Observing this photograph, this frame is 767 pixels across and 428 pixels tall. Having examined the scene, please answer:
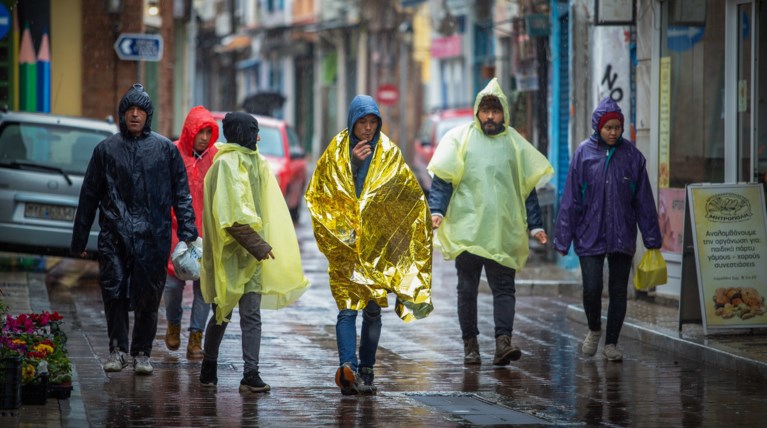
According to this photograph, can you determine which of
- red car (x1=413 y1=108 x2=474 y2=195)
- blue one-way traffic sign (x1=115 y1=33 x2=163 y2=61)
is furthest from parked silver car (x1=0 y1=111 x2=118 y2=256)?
red car (x1=413 y1=108 x2=474 y2=195)

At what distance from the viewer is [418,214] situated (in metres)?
9.62

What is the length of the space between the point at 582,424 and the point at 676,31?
7.32 metres

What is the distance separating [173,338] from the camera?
37.4 ft

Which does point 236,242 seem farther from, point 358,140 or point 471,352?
point 471,352

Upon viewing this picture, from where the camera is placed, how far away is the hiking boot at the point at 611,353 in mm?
11344

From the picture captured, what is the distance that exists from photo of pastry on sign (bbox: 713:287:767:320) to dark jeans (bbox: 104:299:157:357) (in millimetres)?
4147

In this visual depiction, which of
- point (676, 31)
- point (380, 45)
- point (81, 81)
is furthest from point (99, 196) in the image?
point (380, 45)

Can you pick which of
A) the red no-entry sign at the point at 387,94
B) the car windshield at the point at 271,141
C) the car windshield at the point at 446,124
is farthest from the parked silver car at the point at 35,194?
the red no-entry sign at the point at 387,94

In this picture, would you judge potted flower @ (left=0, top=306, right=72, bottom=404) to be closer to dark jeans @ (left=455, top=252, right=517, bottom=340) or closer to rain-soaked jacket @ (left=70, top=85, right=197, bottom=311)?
rain-soaked jacket @ (left=70, top=85, right=197, bottom=311)

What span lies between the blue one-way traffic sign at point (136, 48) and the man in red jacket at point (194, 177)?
10124mm

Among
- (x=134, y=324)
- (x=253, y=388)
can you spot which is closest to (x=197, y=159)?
(x=134, y=324)

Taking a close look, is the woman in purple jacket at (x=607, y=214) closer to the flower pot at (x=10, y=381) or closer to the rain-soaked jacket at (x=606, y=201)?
the rain-soaked jacket at (x=606, y=201)

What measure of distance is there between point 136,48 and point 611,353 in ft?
39.1

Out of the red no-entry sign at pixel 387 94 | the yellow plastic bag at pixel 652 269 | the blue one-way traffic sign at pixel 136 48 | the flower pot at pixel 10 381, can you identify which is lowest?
the flower pot at pixel 10 381
